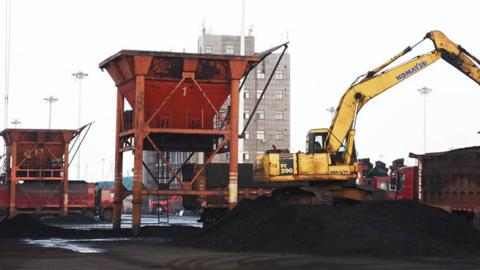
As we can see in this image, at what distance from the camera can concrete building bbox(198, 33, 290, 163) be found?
122188mm

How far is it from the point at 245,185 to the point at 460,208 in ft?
40.9

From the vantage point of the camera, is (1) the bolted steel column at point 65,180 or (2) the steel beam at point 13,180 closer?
(2) the steel beam at point 13,180

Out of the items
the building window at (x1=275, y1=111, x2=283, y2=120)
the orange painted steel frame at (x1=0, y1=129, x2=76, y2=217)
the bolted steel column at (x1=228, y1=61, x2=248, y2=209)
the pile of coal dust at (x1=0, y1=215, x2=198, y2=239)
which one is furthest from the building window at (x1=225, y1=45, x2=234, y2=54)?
the bolted steel column at (x1=228, y1=61, x2=248, y2=209)

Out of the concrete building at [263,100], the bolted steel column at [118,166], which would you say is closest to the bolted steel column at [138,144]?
the bolted steel column at [118,166]

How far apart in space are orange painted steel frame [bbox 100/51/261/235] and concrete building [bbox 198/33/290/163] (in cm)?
8387

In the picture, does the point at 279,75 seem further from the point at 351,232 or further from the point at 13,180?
the point at 351,232

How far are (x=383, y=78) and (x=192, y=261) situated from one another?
13651mm

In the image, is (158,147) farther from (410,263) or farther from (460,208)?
(410,263)

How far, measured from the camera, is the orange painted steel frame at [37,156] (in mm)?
56125

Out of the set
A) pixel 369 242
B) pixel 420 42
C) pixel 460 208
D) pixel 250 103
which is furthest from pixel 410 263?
pixel 250 103

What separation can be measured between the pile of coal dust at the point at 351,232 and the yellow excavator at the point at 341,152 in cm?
174

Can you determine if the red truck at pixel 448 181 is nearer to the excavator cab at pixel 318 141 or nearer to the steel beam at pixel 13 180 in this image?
the excavator cab at pixel 318 141

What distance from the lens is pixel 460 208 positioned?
1198 inches

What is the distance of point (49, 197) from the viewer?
57.8 meters
